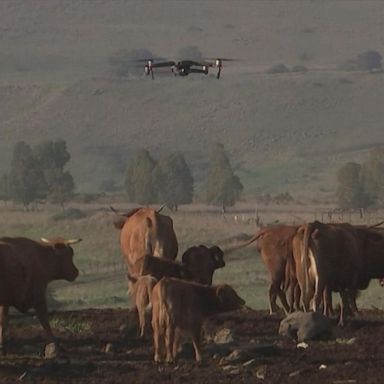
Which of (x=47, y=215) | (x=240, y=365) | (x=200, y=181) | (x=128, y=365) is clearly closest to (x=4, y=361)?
(x=128, y=365)

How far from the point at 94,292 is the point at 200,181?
226 ft

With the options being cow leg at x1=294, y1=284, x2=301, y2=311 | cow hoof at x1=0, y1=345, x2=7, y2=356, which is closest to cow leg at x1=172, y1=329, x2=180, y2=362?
cow hoof at x1=0, y1=345, x2=7, y2=356

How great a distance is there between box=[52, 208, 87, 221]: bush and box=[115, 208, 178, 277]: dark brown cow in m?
51.1

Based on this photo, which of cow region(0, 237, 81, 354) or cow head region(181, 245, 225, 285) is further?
cow head region(181, 245, 225, 285)

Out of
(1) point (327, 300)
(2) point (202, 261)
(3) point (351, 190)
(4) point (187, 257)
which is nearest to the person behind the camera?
(1) point (327, 300)

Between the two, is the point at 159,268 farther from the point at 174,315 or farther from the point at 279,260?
the point at 174,315

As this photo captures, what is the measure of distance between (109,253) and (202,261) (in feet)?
125

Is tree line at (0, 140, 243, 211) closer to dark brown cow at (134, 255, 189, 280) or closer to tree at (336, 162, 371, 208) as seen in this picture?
tree at (336, 162, 371, 208)

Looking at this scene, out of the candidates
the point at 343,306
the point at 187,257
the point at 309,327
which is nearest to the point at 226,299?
the point at 309,327

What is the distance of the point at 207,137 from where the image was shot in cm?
13175

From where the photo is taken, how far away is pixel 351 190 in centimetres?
9469

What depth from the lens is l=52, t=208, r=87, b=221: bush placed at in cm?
8025

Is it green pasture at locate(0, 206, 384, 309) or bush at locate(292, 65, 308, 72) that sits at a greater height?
bush at locate(292, 65, 308, 72)

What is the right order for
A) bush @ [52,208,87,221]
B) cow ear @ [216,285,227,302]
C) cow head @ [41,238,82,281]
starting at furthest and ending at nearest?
bush @ [52,208,87,221], cow head @ [41,238,82,281], cow ear @ [216,285,227,302]
